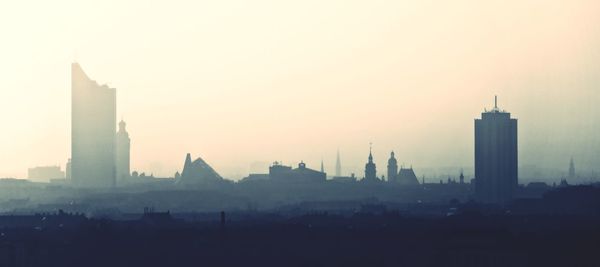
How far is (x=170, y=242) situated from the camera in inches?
6560

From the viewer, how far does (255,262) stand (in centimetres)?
14850

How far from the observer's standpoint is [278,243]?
16575 cm

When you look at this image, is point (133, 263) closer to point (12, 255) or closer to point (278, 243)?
point (12, 255)

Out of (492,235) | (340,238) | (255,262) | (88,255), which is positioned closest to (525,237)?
(492,235)

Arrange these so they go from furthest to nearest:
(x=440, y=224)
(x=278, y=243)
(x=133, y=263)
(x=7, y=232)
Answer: (x=440, y=224), (x=7, y=232), (x=278, y=243), (x=133, y=263)

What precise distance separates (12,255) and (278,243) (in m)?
26.2

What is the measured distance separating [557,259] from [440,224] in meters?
42.5

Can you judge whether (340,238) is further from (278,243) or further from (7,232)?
(7,232)

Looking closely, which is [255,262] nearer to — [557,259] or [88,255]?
[88,255]

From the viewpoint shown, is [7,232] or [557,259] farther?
[7,232]

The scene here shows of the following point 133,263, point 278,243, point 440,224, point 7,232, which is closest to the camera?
point 133,263

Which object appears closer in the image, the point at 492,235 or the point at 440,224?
the point at 492,235

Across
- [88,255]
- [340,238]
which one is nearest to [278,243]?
[340,238]

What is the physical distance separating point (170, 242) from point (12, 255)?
18968 millimetres
